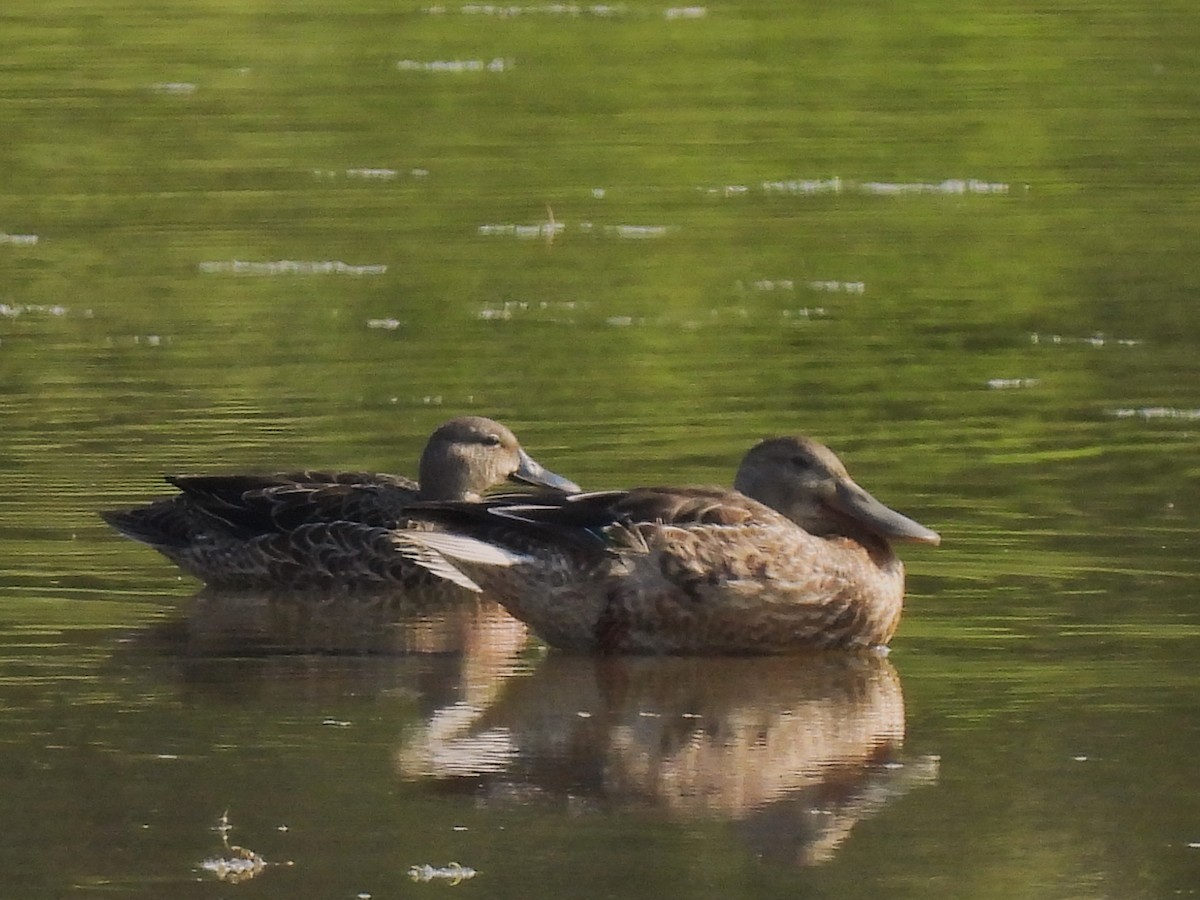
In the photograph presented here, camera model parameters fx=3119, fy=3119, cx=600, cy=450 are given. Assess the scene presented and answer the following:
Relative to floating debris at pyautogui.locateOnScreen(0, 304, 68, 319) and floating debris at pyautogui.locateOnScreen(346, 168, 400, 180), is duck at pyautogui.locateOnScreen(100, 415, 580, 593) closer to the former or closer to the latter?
floating debris at pyautogui.locateOnScreen(0, 304, 68, 319)

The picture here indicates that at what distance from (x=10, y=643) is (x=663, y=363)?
177 inches

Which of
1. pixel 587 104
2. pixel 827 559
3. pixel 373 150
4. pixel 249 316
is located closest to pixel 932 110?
pixel 587 104

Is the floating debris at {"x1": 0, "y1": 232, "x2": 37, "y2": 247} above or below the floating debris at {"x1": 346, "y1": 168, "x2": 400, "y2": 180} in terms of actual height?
below

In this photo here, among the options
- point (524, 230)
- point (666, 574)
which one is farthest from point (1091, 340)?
point (666, 574)

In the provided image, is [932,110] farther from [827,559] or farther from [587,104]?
[827,559]

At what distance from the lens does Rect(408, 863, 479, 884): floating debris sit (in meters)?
5.82

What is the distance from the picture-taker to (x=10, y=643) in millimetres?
7992

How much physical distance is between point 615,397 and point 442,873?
18.1 ft

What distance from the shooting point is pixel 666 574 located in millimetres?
8062

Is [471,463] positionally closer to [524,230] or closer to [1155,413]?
[1155,413]

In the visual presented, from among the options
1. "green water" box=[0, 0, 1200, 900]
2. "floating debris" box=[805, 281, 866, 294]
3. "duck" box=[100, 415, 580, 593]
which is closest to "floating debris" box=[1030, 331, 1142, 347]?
"green water" box=[0, 0, 1200, 900]

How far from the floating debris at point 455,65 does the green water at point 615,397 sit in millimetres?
71

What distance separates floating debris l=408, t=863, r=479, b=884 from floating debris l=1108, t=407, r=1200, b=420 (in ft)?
18.0

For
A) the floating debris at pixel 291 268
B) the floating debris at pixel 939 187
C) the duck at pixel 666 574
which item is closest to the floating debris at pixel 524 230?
the floating debris at pixel 291 268
